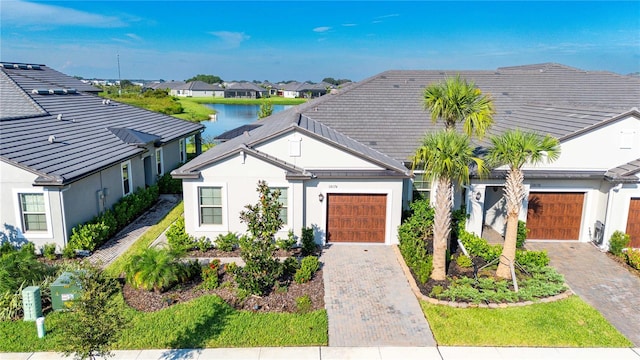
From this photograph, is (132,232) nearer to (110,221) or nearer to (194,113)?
(110,221)

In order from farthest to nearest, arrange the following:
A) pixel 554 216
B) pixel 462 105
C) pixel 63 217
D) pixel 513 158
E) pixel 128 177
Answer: pixel 128 177 → pixel 554 216 → pixel 63 217 → pixel 462 105 → pixel 513 158

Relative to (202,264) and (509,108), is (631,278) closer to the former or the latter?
(509,108)

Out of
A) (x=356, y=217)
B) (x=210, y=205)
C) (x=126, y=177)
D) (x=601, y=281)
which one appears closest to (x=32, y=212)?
(x=126, y=177)

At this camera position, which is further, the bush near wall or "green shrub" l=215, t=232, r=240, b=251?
"green shrub" l=215, t=232, r=240, b=251

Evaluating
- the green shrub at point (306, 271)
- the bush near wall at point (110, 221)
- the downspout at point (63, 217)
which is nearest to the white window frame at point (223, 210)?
the bush near wall at point (110, 221)

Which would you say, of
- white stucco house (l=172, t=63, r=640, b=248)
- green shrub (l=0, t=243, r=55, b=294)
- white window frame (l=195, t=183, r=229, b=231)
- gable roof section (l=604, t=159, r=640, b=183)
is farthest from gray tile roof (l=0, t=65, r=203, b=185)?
gable roof section (l=604, t=159, r=640, b=183)

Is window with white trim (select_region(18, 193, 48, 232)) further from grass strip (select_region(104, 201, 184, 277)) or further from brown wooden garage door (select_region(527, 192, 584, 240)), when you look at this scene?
brown wooden garage door (select_region(527, 192, 584, 240))
